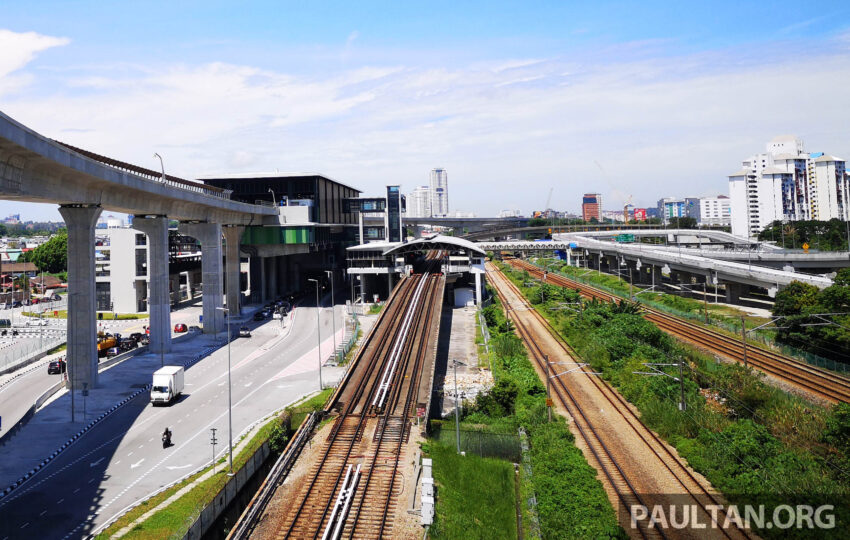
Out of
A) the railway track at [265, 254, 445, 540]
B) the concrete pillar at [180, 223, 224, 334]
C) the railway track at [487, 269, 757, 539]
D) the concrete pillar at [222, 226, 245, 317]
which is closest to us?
the railway track at [265, 254, 445, 540]

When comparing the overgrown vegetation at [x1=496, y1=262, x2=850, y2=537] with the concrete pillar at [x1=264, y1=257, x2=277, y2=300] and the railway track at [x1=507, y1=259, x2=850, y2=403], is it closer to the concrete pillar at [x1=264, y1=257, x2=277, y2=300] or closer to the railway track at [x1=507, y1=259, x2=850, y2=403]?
the railway track at [x1=507, y1=259, x2=850, y2=403]

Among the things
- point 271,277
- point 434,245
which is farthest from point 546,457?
point 271,277

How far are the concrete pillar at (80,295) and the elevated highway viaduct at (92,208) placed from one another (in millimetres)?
63

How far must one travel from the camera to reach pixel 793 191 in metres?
173

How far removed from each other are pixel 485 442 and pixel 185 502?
16.1 meters

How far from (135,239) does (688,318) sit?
243 feet

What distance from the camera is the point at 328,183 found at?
306 ft

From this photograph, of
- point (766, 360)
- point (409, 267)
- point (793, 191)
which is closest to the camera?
point (766, 360)

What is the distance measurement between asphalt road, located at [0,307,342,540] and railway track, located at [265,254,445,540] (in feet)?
18.6

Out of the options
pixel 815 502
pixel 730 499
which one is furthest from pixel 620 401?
pixel 815 502
